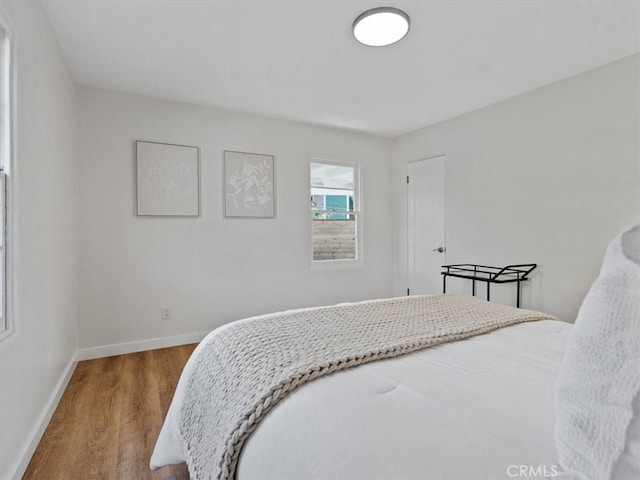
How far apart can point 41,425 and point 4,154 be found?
1417 mm

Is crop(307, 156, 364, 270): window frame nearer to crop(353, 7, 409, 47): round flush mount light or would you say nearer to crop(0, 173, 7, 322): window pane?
crop(353, 7, 409, 47): round flush mount light

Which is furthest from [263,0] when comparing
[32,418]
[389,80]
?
[32,418]

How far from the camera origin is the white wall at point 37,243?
1492mm

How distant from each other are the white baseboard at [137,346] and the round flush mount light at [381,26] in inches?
116

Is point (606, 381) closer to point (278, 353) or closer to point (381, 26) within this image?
point (278, 353)

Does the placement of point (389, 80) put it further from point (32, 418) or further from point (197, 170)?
point (32, 418)

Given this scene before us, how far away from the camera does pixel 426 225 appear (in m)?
4.15

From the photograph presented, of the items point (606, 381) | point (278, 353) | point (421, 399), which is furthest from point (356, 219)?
point (606, 381)

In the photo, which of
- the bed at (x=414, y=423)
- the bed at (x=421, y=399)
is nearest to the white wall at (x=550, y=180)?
the bed at (x=421, y=399)

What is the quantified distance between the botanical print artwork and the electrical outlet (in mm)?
1085

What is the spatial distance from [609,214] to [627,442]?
2750mm

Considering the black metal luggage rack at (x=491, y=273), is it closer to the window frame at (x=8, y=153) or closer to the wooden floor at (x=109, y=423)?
the wooden floor at (x=109, y=423)

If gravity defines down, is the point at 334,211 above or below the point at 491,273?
above

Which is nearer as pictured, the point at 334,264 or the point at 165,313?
the point at 165,313
